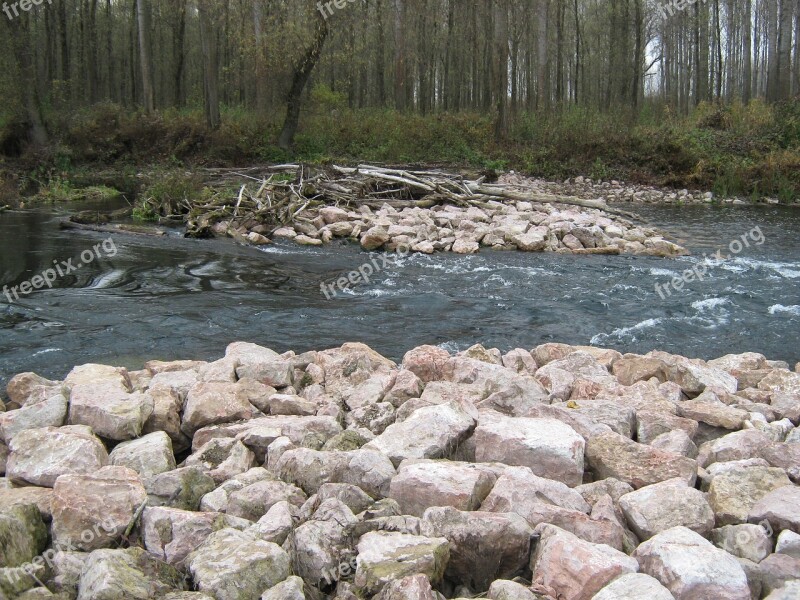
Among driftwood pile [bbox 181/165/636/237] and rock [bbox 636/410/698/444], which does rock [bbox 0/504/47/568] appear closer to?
rock [bbox 636/410/698/444]

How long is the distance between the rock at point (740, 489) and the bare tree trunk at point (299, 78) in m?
21.1

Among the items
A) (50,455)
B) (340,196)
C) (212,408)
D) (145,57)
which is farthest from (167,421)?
(145,57)

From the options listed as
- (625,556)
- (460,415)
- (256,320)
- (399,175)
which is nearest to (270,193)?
(399,175)

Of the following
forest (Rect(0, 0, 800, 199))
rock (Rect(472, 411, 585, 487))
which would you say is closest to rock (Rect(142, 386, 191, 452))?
rock (Rect(472, 411, 585, 487))

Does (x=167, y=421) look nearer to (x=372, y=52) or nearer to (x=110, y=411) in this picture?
(x=110, y=411)

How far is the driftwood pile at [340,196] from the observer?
14547 mm

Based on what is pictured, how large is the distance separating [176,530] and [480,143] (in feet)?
82.7

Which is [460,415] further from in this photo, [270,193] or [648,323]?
[270,193]

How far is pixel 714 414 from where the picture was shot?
4504 millimetres

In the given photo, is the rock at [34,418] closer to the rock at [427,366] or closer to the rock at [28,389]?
the rock at [28,389]

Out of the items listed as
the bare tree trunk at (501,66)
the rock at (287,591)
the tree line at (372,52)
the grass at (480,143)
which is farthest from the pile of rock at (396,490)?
the bare tree trunk at (501,66)

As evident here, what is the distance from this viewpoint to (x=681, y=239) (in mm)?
14086

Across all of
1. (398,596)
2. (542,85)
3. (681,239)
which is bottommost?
(398,596)

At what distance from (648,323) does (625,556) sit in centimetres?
568
